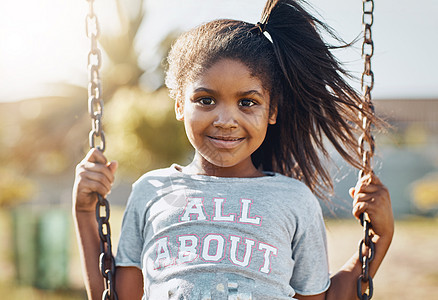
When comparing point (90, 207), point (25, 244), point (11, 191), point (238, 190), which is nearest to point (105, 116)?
point (11, 191)

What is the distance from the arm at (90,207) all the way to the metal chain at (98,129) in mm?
47

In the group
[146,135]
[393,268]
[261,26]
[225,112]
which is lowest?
[393,268]

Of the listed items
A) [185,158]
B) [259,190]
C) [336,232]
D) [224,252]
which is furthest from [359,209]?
[336,232]

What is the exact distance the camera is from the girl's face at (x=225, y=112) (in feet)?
6.15

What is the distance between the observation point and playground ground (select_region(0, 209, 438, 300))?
22.0 feet

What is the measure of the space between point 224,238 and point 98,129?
64 cm

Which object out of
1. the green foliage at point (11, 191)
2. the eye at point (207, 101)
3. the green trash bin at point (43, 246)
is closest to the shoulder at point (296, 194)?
the eye at point (207, 101)

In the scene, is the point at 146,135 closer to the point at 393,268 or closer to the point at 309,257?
the point at 393,268

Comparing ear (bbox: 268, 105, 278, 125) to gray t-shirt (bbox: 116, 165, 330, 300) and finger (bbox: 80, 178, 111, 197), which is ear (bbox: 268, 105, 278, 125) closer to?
gray t-shirt (bbox: 116, 165, 330, 300)

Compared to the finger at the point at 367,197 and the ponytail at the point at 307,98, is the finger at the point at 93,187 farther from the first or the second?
the finger at the point at 367,197

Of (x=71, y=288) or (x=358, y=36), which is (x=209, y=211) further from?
(x=71, y=288)

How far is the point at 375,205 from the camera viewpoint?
2.05m

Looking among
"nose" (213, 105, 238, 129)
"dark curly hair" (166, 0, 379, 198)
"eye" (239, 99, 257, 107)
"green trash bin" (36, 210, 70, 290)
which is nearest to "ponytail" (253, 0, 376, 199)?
"dark curly hair" (166, 0, 379, 198)

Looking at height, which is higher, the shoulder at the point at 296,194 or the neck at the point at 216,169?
the neck at the point at 216,169
